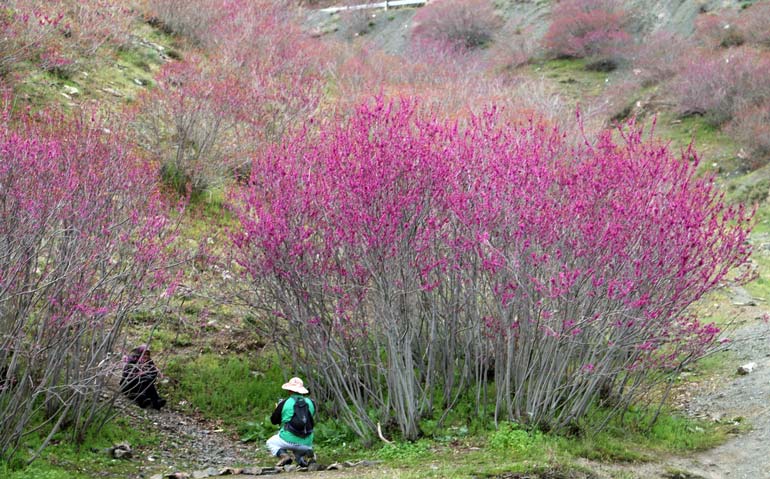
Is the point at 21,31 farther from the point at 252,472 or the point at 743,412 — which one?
the point at 743,412

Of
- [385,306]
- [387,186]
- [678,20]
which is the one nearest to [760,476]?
[385,306]

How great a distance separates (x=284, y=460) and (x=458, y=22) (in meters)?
34.4

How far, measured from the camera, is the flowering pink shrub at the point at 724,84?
2598cm

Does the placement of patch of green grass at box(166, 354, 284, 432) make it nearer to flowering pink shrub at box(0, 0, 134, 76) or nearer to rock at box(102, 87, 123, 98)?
flowering pink shrub at box(0, 0, 134, 76)

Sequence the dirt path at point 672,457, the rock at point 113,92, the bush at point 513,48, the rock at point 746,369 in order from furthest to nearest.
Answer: the bush at point 513,48, the rock at point 113,92, the rock at point 746,369, the dirt path at point 672,457

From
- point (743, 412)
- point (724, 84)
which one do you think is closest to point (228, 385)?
point (743, 412)

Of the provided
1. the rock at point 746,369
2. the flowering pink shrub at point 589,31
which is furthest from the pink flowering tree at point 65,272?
the flowering pink shrub at point 589,31

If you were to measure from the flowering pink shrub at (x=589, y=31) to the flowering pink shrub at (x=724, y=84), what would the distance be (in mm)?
6688

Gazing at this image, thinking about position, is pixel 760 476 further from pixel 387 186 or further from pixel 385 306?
pixel 387 186

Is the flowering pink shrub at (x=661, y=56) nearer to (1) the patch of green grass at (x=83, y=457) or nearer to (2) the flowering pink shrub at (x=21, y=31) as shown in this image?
(2) the flowering pink shrub at (x=21, y=31)

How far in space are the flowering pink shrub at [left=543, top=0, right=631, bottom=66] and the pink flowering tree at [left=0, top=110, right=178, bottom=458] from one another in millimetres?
29361

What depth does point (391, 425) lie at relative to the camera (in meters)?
9.15

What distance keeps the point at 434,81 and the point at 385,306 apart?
17763 mm

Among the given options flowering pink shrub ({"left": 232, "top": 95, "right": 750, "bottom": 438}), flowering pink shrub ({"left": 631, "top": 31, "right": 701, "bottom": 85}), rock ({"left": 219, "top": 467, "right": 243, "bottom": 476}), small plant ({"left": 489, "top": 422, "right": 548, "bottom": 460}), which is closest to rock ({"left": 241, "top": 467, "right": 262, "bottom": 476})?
rock ({"left": 219, "top": 467, "right": 243, "bottom": 476})
